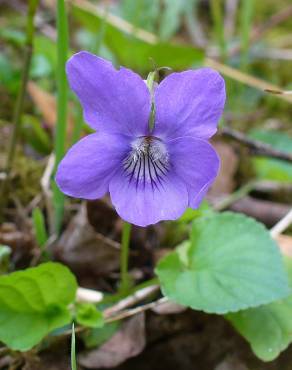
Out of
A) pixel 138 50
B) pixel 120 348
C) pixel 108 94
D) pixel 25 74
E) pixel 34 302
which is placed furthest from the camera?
pixel 138 50

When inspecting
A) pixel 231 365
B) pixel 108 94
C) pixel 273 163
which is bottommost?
pixel 231 365

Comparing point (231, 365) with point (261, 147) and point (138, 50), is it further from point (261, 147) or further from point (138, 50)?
point (138, 50)

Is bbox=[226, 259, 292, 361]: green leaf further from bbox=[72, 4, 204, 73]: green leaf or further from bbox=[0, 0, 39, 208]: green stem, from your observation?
bbox=[72, 4, 204, 73]: green leaf

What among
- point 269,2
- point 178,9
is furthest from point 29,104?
point 269,2

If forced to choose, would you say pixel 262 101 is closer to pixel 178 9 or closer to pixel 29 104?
pixel 178 9

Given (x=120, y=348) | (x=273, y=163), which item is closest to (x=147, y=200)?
(x=120, y=348)

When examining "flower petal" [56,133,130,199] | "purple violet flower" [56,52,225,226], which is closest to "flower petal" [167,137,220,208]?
"purple violet flower" [56,52,225,226]
